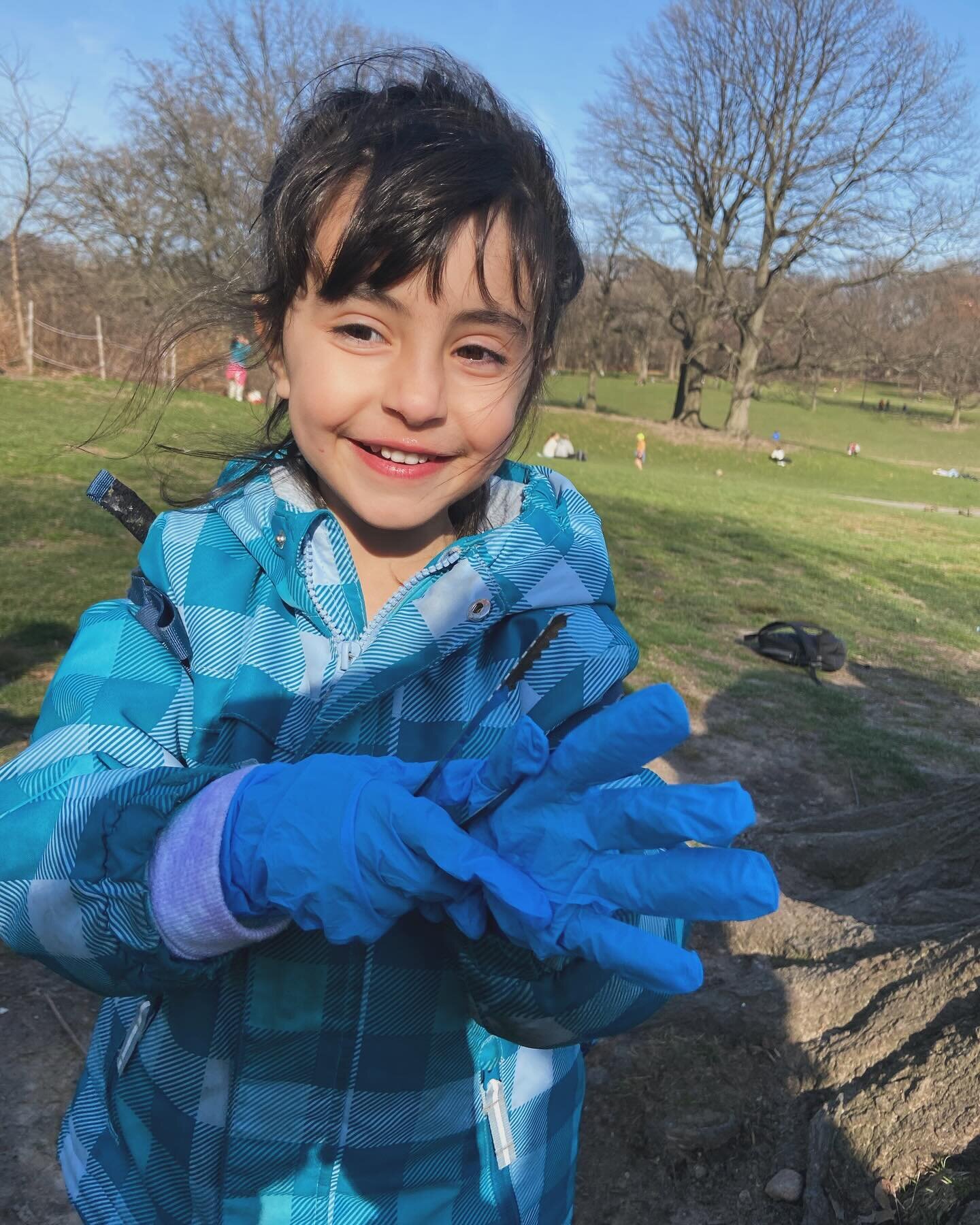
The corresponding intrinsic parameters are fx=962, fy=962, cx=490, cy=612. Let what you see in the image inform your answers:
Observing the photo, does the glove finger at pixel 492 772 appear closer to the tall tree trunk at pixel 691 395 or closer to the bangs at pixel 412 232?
the bangs at pixel 412 232

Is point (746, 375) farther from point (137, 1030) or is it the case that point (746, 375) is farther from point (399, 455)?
point (137, 1030)

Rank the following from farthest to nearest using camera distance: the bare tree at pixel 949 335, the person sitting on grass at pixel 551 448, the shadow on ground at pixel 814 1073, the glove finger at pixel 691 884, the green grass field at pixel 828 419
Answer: the green grass field at pixel 828 419 < the bare tree at pixel 949 335 < the person sitting on grass at pixel 551 448 < the shadow on ground at pixel 814 1073 < the glove finger at pixel 691 884

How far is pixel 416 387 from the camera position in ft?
4.54

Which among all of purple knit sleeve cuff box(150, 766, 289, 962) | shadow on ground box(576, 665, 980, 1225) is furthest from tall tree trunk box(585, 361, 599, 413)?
purple knit sleeve cuff box(150, 766, 289, 962)

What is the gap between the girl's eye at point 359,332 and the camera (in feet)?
4.66

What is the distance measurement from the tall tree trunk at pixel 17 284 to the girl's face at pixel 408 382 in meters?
24.9

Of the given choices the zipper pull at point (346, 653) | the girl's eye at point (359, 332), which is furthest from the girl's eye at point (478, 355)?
the zipper pull at point (346, 653)

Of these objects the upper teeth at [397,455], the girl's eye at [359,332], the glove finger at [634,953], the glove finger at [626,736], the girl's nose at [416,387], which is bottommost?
the glove finger at [634,953]

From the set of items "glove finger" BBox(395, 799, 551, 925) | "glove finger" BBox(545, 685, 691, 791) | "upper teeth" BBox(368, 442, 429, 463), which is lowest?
"glove finger" BBox(395, 799, 551, 925)

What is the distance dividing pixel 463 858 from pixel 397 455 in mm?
752

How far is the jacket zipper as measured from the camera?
136 cm

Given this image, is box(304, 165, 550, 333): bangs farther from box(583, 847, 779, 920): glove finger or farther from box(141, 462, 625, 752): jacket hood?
box(583, 847, 779, 920): glove finger

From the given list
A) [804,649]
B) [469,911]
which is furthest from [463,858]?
[804,649]

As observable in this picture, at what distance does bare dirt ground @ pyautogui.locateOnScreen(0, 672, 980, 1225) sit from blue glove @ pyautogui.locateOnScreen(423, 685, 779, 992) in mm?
1688
